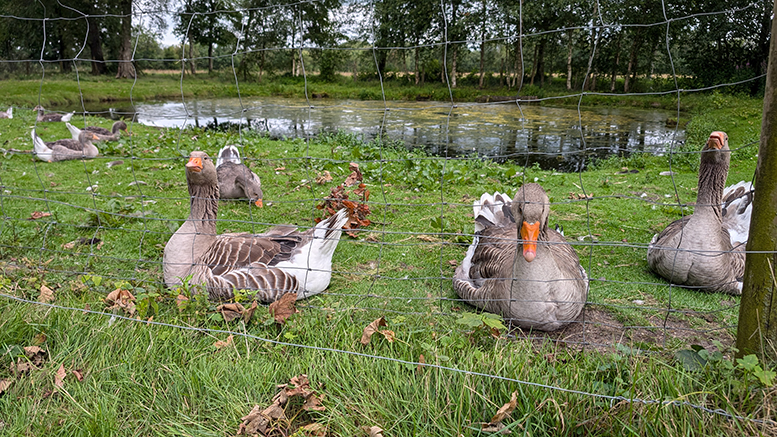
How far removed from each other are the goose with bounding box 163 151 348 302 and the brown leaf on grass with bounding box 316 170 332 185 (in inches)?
104

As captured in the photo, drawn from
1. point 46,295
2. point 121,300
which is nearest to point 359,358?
point 121,300

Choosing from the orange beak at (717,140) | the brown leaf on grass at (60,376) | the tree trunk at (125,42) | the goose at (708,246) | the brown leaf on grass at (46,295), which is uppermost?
the tree trunk at (125,42)

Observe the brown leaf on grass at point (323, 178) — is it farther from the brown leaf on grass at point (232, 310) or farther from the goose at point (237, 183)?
the brown leaf on grass at point (232, 310)

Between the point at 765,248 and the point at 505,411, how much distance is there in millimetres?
1279

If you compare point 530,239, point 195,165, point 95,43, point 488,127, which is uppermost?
point 95,43

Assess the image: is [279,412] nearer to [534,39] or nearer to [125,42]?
[534,39]

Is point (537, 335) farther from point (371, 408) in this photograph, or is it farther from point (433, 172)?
point (433, 172)

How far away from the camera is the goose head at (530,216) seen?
268cm

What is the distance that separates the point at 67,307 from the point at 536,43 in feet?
87.7

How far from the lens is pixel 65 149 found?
786cm

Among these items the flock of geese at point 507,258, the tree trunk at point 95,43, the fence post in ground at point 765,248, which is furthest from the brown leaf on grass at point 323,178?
the tree trunk at point 95,43

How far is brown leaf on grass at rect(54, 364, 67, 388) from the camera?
2.27m

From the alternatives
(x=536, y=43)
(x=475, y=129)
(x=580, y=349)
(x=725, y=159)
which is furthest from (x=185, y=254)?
(x=536, y=43)

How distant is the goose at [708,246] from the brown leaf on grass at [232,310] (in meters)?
2.74
